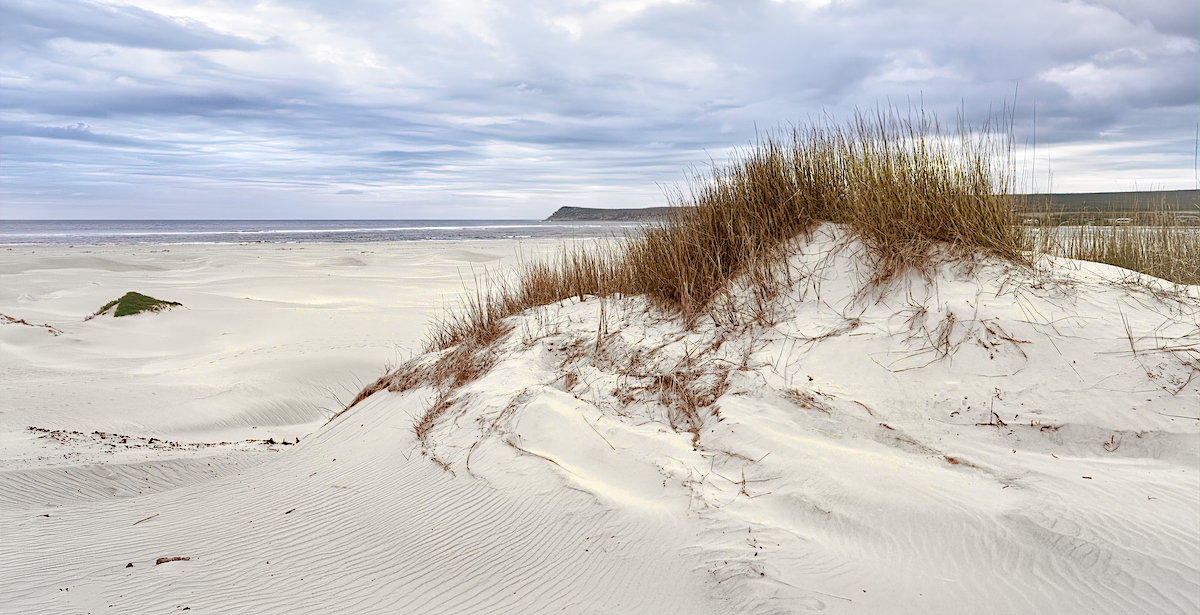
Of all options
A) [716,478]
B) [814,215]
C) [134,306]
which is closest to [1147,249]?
[814,215]

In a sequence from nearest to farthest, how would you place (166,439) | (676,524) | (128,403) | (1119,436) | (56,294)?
(676,524) < (1119,436) < (166,439) < (128,403) < (56,294)

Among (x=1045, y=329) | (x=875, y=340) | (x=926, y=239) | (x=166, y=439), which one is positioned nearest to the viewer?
(x=1045, y=329)

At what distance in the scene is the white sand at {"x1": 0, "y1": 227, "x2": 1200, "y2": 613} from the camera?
2752 millimetres

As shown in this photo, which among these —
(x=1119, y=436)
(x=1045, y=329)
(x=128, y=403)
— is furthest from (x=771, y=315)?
(x=128, y=403)

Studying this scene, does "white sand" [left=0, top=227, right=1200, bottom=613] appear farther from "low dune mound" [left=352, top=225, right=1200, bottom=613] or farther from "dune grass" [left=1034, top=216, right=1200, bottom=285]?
"dune grass" [left=1034, top=216, right=1200, bottom=285]

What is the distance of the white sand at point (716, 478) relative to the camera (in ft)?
9.03

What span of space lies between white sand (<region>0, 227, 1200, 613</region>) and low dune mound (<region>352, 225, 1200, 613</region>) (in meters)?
0.02

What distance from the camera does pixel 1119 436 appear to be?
350cm

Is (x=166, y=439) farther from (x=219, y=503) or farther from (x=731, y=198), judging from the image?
(x=731, y=198)

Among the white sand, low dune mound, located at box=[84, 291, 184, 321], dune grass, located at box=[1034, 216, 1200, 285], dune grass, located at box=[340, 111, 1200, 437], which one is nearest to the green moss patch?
low dune mound, located at box=[84, 291, 184, 321]

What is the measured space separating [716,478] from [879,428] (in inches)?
44.1

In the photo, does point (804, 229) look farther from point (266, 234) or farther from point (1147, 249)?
point (266, 234)

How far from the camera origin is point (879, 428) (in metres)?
3.79

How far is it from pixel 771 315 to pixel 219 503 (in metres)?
4.23
